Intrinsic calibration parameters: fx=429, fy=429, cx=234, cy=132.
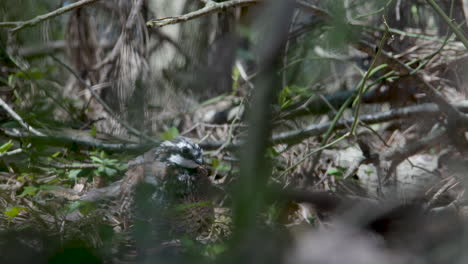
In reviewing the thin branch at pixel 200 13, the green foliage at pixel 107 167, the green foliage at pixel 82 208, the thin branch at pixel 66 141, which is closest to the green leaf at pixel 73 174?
the green foliage at pixel 107 167

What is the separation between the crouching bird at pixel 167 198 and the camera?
0.87 metres

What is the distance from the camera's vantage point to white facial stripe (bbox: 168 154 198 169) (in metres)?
2.49

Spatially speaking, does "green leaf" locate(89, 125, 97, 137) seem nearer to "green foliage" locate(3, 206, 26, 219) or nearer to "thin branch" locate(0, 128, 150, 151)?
"thin branch" locate(0, 128, 150, 151)

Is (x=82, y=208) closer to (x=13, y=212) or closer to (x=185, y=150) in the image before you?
(x=13, y=212)

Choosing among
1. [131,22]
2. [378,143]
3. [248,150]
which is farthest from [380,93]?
[248,150]

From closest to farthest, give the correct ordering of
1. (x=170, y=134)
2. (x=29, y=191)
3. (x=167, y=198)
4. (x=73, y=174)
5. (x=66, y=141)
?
(x=167, y=198) < (x=29, y=191) < (x=73, y=174) < (x=66, y=141) < (x=170, y=134)

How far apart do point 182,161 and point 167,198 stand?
46.5 inches

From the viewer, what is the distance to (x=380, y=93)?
9.61 feet

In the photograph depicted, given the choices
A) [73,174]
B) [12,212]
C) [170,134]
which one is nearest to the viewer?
[12,212]

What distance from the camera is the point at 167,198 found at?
52.7 inches

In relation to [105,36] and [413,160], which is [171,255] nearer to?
[413,160]

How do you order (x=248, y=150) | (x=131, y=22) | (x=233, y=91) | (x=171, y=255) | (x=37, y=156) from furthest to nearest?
(x=233, y=91)
(x=37, y=156)
(x=131, y=22)
(x=171, y=255)
(x=248, y=150)

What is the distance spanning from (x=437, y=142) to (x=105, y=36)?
242 cm

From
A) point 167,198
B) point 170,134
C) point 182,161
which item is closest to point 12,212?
point 167,198
